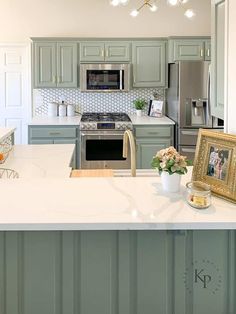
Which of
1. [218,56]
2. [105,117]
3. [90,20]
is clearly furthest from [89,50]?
[218,56]

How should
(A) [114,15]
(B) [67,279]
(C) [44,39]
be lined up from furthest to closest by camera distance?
(A) [114,15], (C) [44,39], (B) [67,279]

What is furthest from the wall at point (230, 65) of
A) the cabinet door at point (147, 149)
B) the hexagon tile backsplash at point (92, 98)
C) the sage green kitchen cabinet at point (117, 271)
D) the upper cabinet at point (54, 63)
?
the hexagon tile backsplash at point (92, 98)

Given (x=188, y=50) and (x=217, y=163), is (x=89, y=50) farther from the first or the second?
(x=217, y=163)

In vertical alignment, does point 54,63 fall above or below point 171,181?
above

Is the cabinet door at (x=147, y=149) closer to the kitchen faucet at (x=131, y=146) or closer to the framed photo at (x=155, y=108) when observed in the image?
the framed photo at (x=155, y=108)

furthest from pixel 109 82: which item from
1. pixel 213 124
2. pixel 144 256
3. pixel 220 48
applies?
pixel 144 256

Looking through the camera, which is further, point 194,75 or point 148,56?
point 148,56

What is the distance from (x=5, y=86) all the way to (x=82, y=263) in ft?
17.7

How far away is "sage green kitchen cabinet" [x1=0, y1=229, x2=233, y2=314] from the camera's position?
182cm

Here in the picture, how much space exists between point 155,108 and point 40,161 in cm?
342

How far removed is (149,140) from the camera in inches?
238

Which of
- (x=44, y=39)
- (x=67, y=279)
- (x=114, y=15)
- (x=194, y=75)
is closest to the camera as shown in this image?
(x=67, y=279)

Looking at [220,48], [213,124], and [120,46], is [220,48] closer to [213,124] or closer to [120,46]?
[213,124]

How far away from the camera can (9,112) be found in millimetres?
6793
